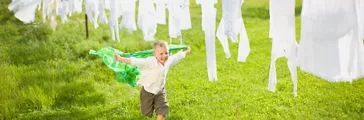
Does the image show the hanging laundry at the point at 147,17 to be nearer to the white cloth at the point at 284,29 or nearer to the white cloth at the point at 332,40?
the white cloth at the point at 284,29

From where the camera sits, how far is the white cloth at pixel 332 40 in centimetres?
218

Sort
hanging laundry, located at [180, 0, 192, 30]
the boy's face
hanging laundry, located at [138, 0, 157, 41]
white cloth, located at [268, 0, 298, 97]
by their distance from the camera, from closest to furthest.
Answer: white cloth, located at [268, 0, 298, 97], the boy's face, hanging laundry, located at [180, 0, 192, 30], hanging laundry, located at [138, 0, 157, 41]

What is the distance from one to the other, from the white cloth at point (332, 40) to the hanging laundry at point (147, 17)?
5.39ft

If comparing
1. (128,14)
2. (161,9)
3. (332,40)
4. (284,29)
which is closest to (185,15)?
(161,9)

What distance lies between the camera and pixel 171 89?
4.27m

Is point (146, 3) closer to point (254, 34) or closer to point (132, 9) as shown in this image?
point (132, 9)

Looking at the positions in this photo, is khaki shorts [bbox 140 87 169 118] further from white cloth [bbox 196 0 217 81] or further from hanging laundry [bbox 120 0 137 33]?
hanging laundry [bbox 120 0 137 33]

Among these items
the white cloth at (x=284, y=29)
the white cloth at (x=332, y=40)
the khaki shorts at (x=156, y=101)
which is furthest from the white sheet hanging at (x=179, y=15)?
the white cloth at (x=332, y=40)

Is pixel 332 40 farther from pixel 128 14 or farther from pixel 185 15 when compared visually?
pixel 128 14

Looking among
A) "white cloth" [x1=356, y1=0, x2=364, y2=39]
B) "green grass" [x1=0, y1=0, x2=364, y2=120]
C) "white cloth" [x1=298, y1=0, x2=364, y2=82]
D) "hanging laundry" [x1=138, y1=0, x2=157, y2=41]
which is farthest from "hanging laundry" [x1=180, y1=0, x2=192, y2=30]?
"white cloth" [x1=356, y1=0, x2=364, y2=39]

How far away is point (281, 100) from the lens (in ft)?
12.5

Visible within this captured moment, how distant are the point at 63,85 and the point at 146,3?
3.55 ft

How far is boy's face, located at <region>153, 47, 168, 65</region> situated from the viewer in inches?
112

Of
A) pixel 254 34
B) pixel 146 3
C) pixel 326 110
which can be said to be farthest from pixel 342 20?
pixel 254 34
